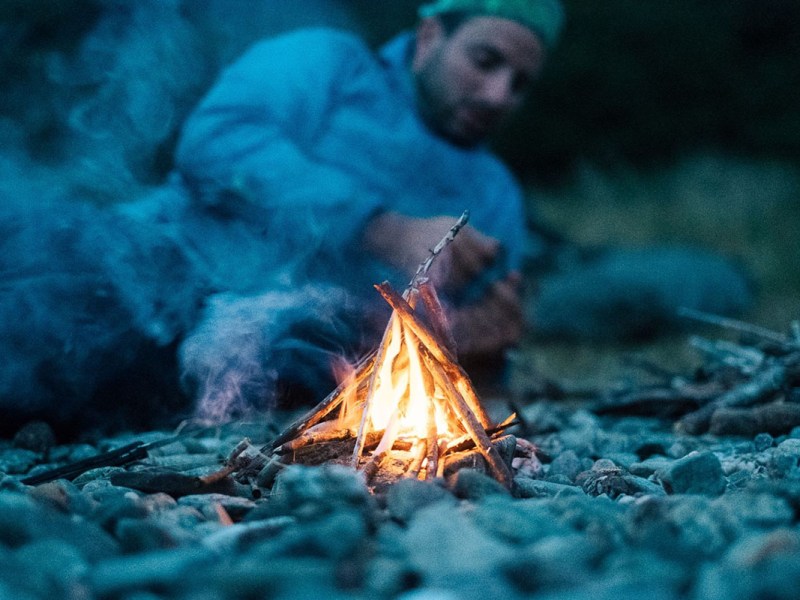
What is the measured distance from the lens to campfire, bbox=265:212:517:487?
154cm

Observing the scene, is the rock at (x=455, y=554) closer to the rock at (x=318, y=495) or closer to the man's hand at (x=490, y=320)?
the rock at (x=318, y=495)

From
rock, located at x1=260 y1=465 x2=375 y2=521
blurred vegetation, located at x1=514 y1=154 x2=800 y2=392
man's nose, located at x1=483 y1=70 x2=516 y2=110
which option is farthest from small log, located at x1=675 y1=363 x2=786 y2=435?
blurred vegetation, located at x1=514 y1=154 x2=800 y2=392

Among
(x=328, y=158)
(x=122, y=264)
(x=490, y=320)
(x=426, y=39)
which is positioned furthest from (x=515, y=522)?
(x=426, y=39)

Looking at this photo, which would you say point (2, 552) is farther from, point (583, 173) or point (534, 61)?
point (583, 173)

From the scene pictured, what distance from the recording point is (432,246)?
2.83m

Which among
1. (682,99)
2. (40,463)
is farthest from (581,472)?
(682,99)

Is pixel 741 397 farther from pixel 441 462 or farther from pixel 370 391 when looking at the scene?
pixel 370 391

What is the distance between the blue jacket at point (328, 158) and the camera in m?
3.16

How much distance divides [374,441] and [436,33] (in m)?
3.10

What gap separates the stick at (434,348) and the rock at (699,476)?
0.38 m

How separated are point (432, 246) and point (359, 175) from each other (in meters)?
1.38

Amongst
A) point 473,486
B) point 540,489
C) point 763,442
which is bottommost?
point 763,442

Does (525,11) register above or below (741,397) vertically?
above

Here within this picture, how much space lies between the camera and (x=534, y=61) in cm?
412
